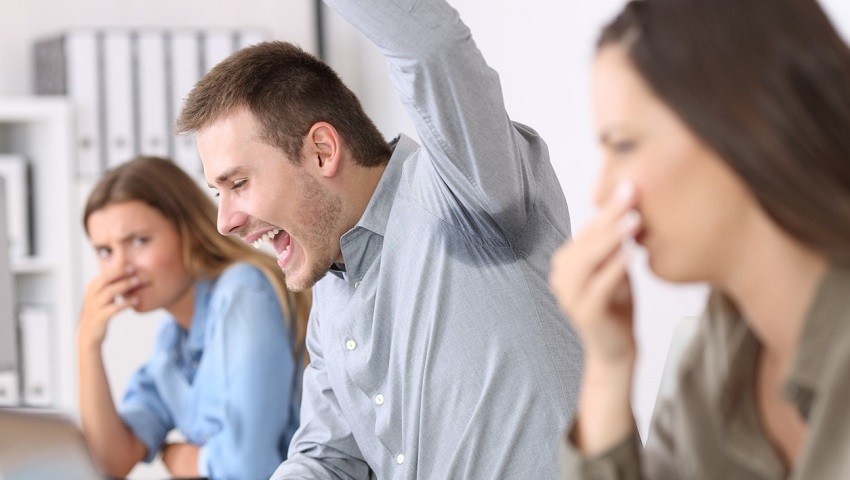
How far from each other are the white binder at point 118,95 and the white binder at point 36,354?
1.77 ft

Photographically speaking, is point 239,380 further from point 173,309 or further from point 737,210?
point 737,210

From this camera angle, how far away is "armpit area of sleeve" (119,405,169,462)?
2512mm

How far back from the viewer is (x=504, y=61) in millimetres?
3100

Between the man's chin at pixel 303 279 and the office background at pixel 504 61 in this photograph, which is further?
the office background at pixel 504 61

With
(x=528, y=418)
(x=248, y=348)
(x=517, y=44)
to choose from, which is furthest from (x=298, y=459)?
(x=517, y=44)

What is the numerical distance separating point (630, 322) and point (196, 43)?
3.07 metres

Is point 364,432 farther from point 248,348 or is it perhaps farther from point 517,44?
point 517,44

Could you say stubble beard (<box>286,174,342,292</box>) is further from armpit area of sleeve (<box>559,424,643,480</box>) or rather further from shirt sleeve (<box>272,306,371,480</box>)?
armpit area of sleeve (<box>559,424,643,480</box>)

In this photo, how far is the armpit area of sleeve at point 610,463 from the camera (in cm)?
90

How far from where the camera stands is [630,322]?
90 cm

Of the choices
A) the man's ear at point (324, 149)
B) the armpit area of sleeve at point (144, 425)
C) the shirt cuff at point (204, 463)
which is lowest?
the armpit area of sleeve at point (144, 425)

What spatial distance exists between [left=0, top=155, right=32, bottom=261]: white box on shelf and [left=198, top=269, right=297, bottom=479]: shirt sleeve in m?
1.50

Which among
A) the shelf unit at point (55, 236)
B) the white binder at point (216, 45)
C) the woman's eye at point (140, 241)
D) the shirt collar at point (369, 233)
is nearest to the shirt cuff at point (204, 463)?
the woman's eye at point (140, 241)

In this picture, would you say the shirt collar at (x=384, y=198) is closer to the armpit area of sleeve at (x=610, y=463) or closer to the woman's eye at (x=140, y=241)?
the armpit area of sleeve at (x=610, y=463)
